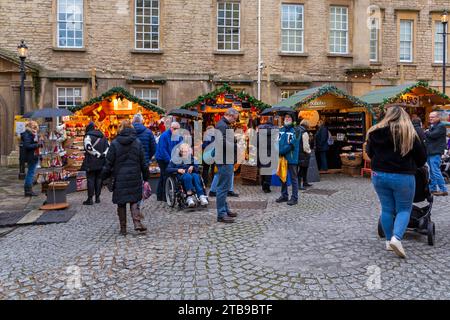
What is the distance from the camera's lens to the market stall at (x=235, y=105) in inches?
523

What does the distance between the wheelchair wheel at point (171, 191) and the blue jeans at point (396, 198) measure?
476cm

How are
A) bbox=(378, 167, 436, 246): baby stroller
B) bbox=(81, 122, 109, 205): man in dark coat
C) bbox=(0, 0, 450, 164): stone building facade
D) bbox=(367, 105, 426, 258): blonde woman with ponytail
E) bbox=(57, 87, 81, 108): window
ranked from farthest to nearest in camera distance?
bbox=(57, 87, 81, 108): window < bbox=(0, 0, 450, 164): stone building facade < bbox=(81, 122, 109, 205): man in dark coat < bbox=(378, 167, 436, 246): baby stroller < bbox=(367, 105, 426, 258): blonde woman with ponytail

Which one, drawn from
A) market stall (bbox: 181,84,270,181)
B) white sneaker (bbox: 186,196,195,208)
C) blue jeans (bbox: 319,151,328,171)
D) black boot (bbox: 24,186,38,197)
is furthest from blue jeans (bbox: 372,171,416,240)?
blue jeans (bbox: 319,151,328,171)

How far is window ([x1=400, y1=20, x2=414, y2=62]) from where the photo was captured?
22.8m

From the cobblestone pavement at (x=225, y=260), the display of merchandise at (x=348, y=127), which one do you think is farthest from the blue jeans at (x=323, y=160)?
the cobblestone pavement at (x=225, y=260)

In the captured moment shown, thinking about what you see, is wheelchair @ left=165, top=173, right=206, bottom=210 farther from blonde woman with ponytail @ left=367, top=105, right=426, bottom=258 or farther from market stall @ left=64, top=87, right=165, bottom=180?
blonde woman with ponytail @ left=367, top=105, right=426, bottom=258

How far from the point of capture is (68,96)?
19.0 meters

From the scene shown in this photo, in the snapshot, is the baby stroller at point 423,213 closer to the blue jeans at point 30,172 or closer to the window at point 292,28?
the blue jeans at point 30,172

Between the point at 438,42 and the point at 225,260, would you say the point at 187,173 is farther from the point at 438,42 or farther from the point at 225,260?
the point at 438,42

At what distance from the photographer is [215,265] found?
5266 mm

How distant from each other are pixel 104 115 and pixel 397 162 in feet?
36.1

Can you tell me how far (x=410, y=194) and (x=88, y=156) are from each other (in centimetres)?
707

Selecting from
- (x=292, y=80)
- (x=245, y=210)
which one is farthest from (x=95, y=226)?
(x=292, y=80)

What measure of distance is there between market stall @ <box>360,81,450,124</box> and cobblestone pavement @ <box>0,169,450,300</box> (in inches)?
267
